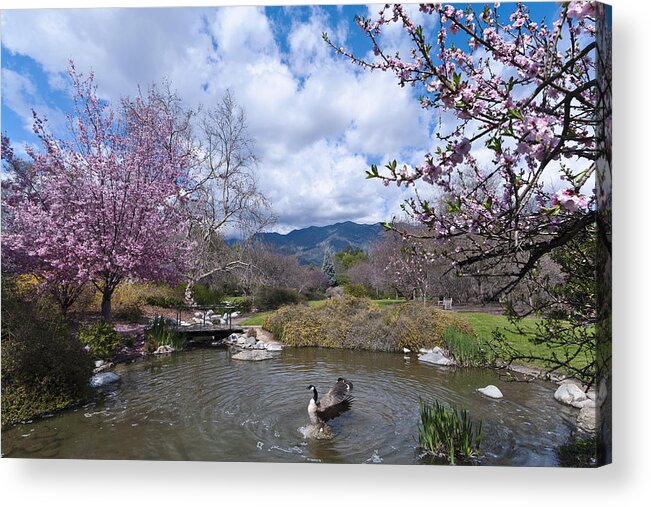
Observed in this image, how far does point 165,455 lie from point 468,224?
3.24m

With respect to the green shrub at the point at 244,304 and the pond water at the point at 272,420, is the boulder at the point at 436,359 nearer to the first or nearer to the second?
the pond water at the point at 272,420

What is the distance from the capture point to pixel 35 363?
369 cm

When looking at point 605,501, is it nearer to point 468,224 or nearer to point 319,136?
point 468,224

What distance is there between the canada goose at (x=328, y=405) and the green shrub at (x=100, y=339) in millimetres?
2512

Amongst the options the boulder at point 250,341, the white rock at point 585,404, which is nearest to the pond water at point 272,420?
the white rock at point 585,404

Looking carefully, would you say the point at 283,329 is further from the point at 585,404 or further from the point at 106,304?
the point at 585,404

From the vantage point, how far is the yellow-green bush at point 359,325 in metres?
6.23

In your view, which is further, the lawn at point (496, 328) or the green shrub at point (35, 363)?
the lawn at point (496, 328)

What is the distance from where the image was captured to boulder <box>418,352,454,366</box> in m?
5.61

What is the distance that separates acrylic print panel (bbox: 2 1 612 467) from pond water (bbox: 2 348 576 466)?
2 centimetres

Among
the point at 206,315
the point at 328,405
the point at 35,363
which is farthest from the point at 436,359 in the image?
the point at 35,363

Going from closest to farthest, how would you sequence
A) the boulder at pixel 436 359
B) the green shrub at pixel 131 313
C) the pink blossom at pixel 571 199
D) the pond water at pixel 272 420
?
the pink blossom at pixel 571 199
the pond water at pixel 272 420
the green shrub at pixel 131 313
the boulder at pixel 436 359

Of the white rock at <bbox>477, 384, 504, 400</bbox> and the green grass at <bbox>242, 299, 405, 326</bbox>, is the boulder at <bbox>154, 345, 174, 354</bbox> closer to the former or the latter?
the green grass at <bbox>242, 299, 405, 326</bbox>

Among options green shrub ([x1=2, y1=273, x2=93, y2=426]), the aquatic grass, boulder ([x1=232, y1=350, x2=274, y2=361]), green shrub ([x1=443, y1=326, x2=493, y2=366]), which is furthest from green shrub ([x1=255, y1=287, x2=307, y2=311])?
the aquatic grass
